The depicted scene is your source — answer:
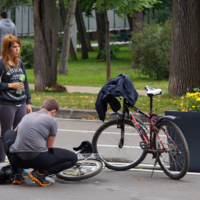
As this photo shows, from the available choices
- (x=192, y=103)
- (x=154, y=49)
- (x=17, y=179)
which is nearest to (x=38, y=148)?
(x=17, y=179)

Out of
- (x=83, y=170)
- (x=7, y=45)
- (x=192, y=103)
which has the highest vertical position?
(x=7, y=45)

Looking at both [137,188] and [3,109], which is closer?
[137,188]

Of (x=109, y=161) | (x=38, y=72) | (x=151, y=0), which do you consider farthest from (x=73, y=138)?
(x=151, y=0)

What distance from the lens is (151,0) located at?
16875mm

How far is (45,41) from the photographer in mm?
12930

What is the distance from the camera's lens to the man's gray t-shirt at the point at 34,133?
458cm

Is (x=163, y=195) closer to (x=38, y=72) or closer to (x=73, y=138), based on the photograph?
(x=73, y=138)

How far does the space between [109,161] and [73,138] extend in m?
2.00

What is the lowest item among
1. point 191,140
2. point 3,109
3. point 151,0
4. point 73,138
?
point 73,138

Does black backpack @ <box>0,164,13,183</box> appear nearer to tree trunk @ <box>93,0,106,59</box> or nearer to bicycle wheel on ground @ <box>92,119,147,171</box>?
bicycle wheel on ground @ <box>92,119,147,171</box>

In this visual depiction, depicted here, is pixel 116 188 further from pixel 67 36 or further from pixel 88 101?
pixel 67 36

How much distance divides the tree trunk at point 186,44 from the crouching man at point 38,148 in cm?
741

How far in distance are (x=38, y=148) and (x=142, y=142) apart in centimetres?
147

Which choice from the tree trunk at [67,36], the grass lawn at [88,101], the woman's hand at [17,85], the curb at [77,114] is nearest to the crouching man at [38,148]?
the woman's hand at [17,85]
